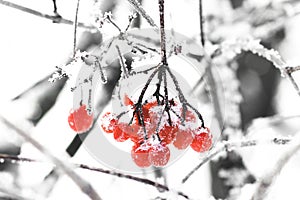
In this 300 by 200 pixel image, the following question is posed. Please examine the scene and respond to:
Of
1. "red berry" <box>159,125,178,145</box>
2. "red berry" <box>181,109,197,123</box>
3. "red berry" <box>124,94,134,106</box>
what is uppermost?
"red berry" <box>181,109,197,123</box>

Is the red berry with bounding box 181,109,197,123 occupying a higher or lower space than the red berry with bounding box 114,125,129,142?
higher

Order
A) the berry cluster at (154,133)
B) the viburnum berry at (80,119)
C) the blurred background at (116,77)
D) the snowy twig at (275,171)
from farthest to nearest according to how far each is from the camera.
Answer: the blurred background at (116,77)
the viburnum berry at (80,119)
the berry cluster at (154,133)
the snowy twig at (275,171)

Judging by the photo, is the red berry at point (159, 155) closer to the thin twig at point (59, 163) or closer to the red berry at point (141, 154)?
the red berry at point (141, 154)

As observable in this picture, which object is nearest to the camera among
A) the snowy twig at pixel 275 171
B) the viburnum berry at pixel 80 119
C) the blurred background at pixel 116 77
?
the snowy twig at pixel 275 171

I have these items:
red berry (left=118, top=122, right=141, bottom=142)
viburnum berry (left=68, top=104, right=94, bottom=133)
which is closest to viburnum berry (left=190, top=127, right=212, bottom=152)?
red berry (left=118, top=122, right=141, bottom=142)

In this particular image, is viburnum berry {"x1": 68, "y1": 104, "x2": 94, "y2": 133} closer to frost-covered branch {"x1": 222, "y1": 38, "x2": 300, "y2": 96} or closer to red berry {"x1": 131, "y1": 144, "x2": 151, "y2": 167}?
red berry {"x1": 131, "y1": 144, "x2": 151, "y2": 167}

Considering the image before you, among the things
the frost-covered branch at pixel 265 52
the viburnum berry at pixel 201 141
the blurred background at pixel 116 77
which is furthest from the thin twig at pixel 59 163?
the blurred background at pixel 116 77
